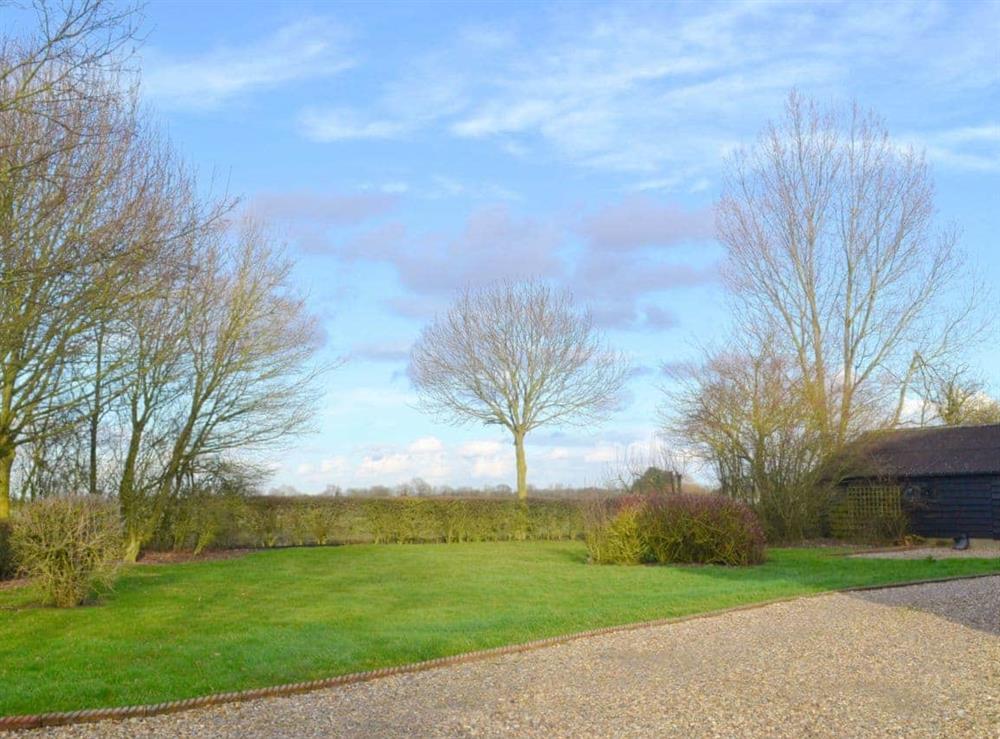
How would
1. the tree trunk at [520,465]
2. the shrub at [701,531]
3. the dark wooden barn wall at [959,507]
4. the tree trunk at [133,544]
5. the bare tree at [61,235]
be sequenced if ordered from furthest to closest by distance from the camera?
the tree trunk at [520,465], the dark wooden barn wall at [959,507], the tree trunk at [133,544], the shrub at [701,531], the bare tree at [61,235]

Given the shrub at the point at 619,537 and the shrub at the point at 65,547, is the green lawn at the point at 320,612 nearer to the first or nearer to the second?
the shrub at the point at 65,547

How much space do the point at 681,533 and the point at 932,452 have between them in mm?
11583

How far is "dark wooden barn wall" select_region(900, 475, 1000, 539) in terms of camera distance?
80.9 feet

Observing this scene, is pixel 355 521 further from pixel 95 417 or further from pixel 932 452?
pixel 932 452

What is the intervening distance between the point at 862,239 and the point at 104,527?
26183 millimetres

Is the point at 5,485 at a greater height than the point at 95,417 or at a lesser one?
lesser

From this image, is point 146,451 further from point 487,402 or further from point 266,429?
point 487,402

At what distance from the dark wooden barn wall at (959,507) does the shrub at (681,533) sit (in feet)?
29.3

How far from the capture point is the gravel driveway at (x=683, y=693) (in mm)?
6809

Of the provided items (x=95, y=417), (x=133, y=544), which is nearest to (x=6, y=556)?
(x=95, y=417)

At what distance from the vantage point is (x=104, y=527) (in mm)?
12773

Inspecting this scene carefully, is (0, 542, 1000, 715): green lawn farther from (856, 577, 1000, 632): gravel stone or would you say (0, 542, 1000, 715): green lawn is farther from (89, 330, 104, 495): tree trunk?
(89, 330, 104, 495): tree trunk

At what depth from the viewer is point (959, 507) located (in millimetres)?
25312

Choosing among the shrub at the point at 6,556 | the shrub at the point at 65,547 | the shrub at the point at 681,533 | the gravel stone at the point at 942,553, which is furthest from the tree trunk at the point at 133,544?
the gravel stone at the point at 942,553
